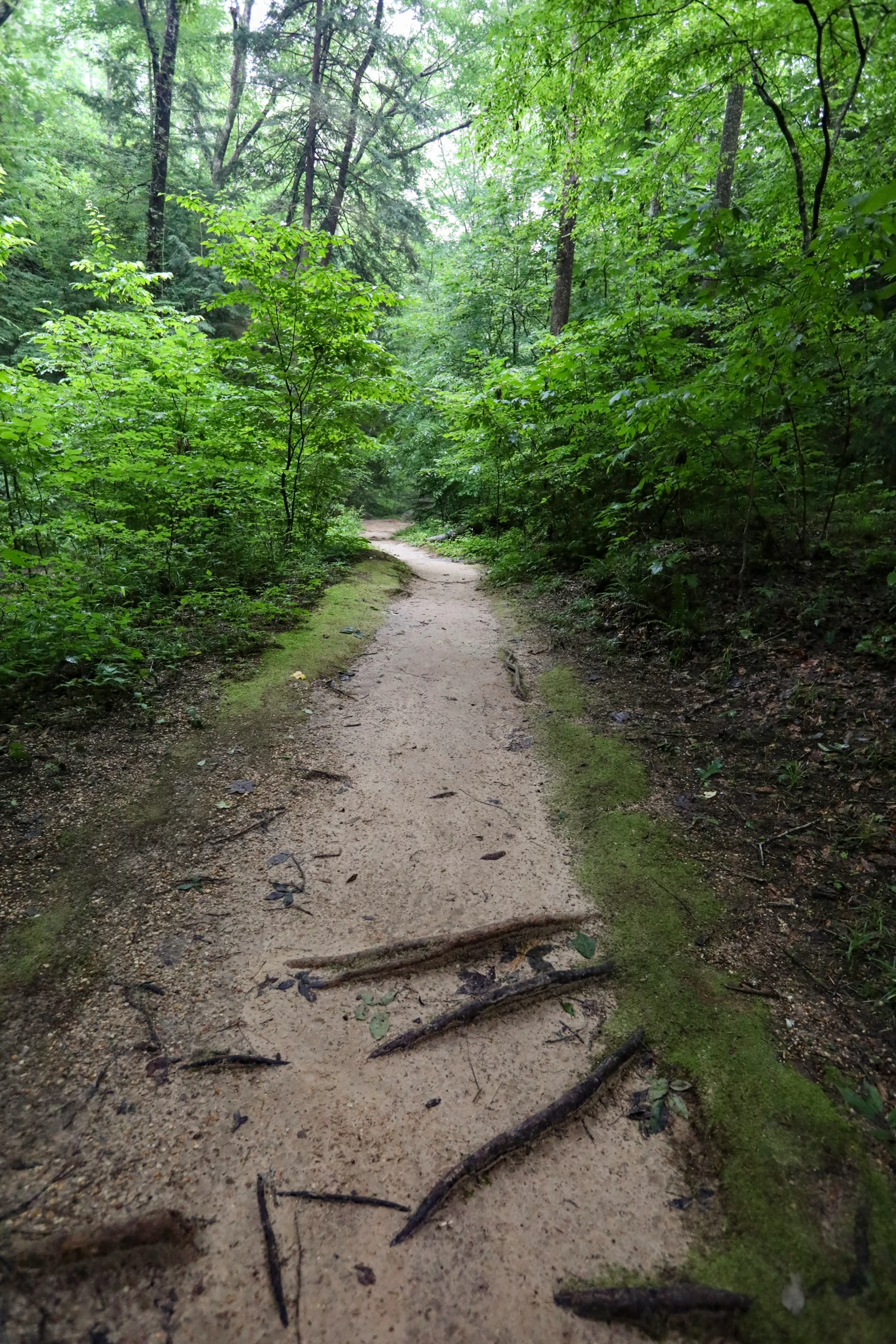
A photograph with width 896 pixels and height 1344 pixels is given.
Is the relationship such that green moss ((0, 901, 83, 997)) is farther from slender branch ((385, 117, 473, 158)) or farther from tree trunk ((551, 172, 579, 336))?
slender branch ((385, 117, 473, 158))

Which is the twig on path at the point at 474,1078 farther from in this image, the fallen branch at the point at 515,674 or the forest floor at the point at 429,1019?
the fallen branch at the point at 515,674

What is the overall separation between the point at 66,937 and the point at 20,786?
1.41 meters

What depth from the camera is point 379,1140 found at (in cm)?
210

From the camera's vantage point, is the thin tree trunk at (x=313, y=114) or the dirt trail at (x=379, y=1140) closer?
the dirt trail at (x=379, y=1140)

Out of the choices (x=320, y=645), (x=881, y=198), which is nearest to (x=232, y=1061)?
(x=881, y=198)

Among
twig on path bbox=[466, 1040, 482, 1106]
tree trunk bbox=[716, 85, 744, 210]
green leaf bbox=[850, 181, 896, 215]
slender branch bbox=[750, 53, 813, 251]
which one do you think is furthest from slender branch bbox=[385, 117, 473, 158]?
twig on path bbox=[466, 1040, 482, 1106]

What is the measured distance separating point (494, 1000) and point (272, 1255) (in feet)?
3.87

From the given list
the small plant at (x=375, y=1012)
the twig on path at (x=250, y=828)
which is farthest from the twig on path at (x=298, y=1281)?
the twig on path at (x=250, y=828)

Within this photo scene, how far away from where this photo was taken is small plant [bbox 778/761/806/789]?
3748 mm

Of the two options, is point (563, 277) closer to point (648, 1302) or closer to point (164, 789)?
point (164, 789)

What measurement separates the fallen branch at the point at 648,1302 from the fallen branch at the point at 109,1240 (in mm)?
1174

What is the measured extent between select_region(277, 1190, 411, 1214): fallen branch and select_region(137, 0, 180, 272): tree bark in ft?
48.4

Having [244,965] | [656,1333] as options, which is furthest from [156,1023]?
[656,1333]

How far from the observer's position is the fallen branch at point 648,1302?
5.39 ft
